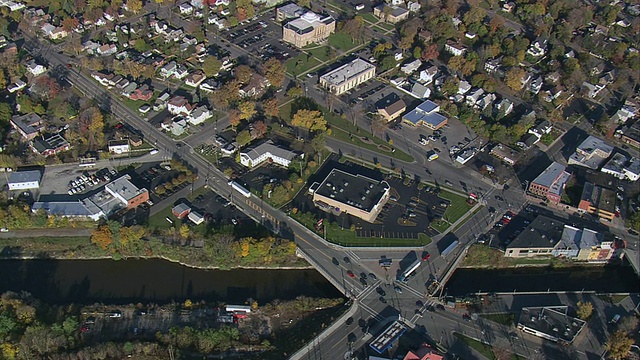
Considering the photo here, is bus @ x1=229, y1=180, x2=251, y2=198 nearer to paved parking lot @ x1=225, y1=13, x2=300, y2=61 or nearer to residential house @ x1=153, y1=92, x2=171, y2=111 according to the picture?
residential house @ x1=153, y1=92, x2=171, y2=111

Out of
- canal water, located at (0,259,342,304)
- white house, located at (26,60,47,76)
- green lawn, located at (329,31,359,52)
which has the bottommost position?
canal water, located at (0,259,342,304)

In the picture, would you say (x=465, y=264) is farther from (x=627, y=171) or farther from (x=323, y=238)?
(x=627, y=171)

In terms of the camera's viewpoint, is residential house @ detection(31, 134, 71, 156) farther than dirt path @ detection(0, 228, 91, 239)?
Yes

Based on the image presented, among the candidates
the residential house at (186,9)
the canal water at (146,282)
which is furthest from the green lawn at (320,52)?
the canal water at (146,282)

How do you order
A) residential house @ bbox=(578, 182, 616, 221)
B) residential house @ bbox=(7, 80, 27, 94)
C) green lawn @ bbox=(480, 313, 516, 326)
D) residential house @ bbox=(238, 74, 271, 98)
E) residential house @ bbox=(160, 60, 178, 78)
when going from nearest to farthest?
green lawn @ bbox=(480, 313, 516, 326), residential house @ bbox=(578, 182, 616, 221), residential house @ bbox=(238, 74, 271, 98), residential house @ bbox=(7, 80, 27, 94), residential house @ bbox=(160, 60, 178, 78)

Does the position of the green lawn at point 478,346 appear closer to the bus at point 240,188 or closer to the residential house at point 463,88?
the bus at point 240,188

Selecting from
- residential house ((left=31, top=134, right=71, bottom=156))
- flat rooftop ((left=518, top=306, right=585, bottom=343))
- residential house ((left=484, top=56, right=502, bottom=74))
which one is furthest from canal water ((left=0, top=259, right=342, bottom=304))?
residential house ((left=484, top=56, right=502, bottom=74))

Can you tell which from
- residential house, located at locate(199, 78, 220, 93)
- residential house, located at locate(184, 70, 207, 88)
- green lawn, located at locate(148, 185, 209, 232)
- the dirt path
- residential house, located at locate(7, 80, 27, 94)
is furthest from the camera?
residential house, located at locate(184, 70, 207, 88)

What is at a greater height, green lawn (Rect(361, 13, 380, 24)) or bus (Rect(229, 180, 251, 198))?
green lawn (Rect(361, 13, 380, 24))
